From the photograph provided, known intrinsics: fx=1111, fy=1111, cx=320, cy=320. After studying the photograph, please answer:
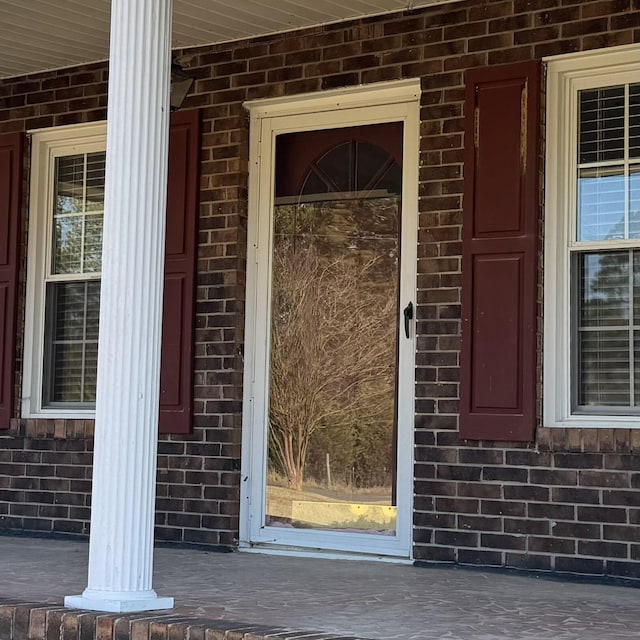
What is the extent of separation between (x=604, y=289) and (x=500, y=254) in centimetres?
58

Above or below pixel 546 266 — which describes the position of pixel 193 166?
above

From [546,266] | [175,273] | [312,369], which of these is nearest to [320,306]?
[312,369]

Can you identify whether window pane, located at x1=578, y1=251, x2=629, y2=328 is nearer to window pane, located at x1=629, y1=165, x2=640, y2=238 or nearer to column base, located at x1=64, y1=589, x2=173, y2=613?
window pane, located at x1=629, y1=165, x2=640, y2=238

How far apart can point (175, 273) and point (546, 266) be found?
7.93 ft

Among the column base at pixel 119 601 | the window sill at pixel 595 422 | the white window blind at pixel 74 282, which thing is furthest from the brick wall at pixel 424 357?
the column base at pixel 119 601

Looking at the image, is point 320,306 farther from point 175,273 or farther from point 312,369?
point 175,273

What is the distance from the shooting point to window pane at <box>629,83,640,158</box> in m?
5.92

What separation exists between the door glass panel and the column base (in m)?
2.16

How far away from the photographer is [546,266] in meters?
5.99

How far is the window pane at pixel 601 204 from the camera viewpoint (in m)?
5.94

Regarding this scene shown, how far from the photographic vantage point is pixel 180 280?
708 centimetres

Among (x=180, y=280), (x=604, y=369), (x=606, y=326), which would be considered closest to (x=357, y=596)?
(x=604, y=369)

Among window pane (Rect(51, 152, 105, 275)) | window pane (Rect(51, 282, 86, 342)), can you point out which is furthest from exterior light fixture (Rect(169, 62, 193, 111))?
window pane (Rect(51, 282, 86, 342))

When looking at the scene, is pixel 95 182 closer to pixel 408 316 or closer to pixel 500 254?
pixel 408 316
